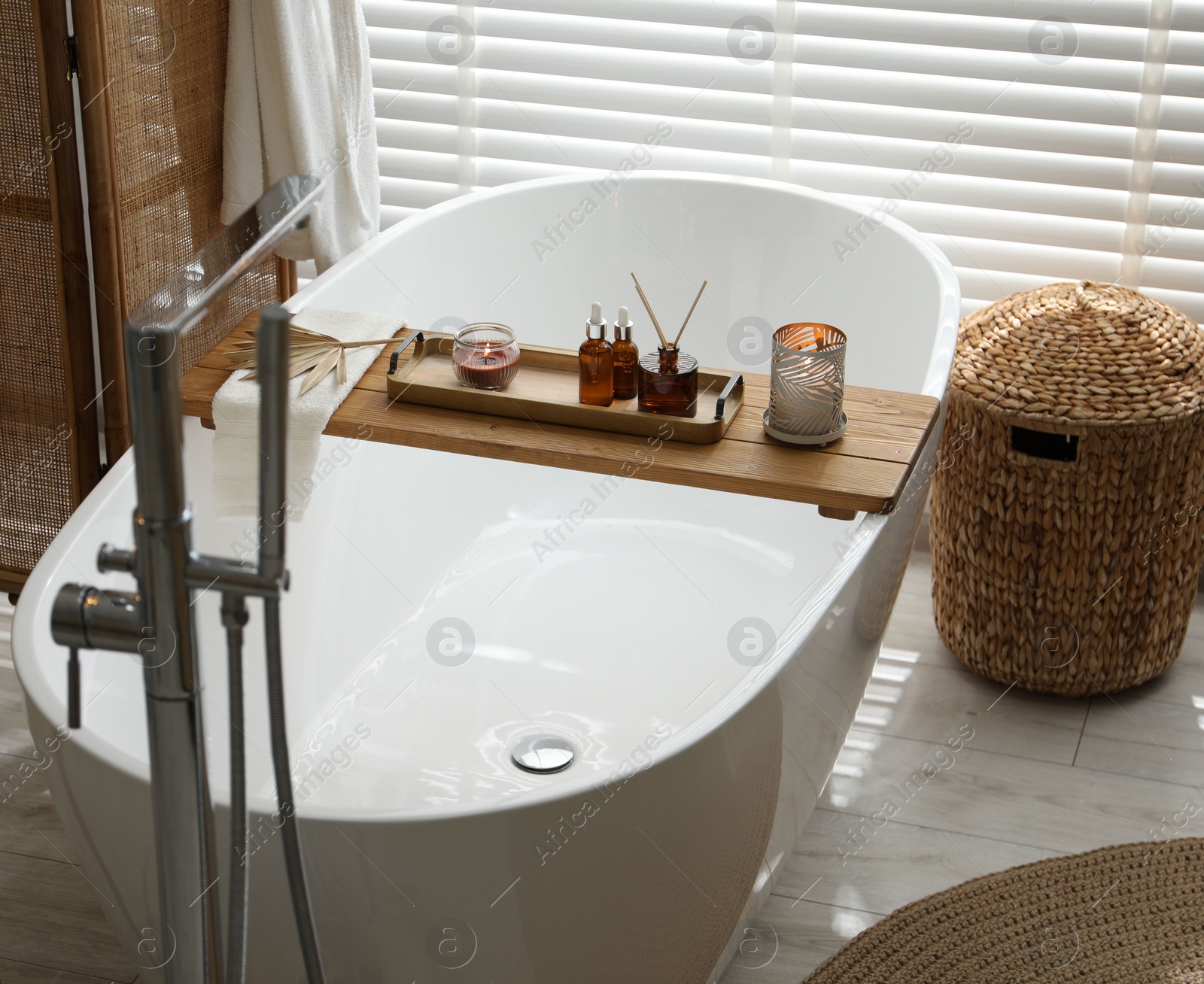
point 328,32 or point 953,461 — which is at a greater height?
point 328,32

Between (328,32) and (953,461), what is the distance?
1.49 m

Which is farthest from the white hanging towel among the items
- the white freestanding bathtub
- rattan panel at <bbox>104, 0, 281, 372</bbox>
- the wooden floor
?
the wooden floor

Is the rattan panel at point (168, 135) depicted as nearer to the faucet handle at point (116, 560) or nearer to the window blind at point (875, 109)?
the window blind at point (875, 109)

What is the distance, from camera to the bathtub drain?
81.7 inches

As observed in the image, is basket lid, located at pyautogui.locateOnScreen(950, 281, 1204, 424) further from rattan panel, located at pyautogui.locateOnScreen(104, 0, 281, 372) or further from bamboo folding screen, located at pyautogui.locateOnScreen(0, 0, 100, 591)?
bamboo folding screen, located at pyautogui.locateOnScreen(0, 0, 100, 591)

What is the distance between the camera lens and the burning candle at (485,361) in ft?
6.64

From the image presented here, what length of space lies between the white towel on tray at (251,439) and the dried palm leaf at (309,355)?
0.01 meters

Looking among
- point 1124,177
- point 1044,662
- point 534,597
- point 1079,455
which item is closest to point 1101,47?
point 1124,177

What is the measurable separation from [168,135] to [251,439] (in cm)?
77

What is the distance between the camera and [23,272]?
2232 millimetres

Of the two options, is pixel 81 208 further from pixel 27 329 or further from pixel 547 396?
pixel 547 396

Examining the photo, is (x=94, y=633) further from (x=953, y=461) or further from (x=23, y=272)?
(x=953, y=461)

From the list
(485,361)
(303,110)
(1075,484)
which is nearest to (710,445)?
(485,361)

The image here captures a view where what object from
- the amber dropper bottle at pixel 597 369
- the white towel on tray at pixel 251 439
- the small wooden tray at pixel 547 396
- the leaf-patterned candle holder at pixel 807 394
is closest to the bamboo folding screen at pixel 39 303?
the white towel on tray at pixel 251 439
